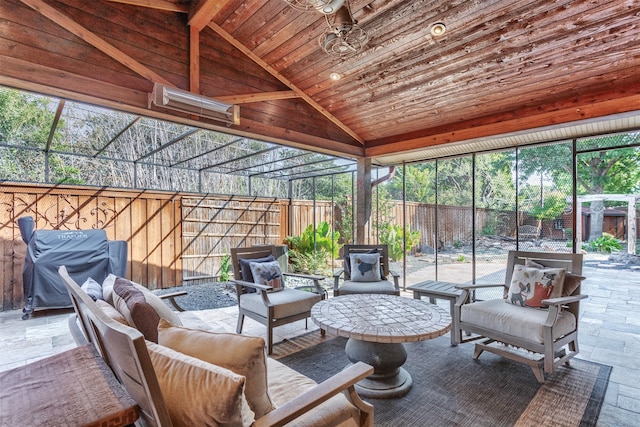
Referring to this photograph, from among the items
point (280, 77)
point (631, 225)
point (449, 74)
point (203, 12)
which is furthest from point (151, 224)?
point (631, 225)

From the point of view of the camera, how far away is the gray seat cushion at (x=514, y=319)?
2664 millimetres

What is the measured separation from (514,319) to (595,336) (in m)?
1.79

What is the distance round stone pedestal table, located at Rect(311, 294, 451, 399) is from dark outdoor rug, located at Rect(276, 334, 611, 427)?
4.6 inches

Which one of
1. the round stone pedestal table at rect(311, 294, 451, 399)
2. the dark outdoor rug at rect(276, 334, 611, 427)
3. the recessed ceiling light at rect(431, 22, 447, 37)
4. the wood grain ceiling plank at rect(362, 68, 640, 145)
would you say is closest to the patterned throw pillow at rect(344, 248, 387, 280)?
the dark outdoor rug at rect(276, 334, 611, 427)

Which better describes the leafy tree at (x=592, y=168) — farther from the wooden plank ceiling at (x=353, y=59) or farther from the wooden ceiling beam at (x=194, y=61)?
the wooden ceiling beam at (x=194, y=61)

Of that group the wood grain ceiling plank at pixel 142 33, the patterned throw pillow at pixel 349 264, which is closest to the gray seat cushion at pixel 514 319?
the patterned throw pillow at pixel 349 264

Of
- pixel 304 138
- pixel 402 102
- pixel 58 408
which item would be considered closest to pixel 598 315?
pixel 402 102

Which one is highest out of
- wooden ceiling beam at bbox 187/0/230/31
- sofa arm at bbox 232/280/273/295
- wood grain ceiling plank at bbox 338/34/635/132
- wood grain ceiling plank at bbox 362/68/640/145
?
wooden ceiling beam at bbox 187/0/230/31

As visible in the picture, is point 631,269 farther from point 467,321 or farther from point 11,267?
point 11,267

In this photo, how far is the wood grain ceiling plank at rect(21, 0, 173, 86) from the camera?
2549mm

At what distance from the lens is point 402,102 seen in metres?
4.24

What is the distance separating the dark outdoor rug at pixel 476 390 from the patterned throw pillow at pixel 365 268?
3.55 feet

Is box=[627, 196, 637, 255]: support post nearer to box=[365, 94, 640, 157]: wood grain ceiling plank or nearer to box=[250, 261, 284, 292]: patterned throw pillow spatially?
box=[365, 94, 640, 157]: wood grain ceiling plank

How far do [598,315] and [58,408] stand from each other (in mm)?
5829
